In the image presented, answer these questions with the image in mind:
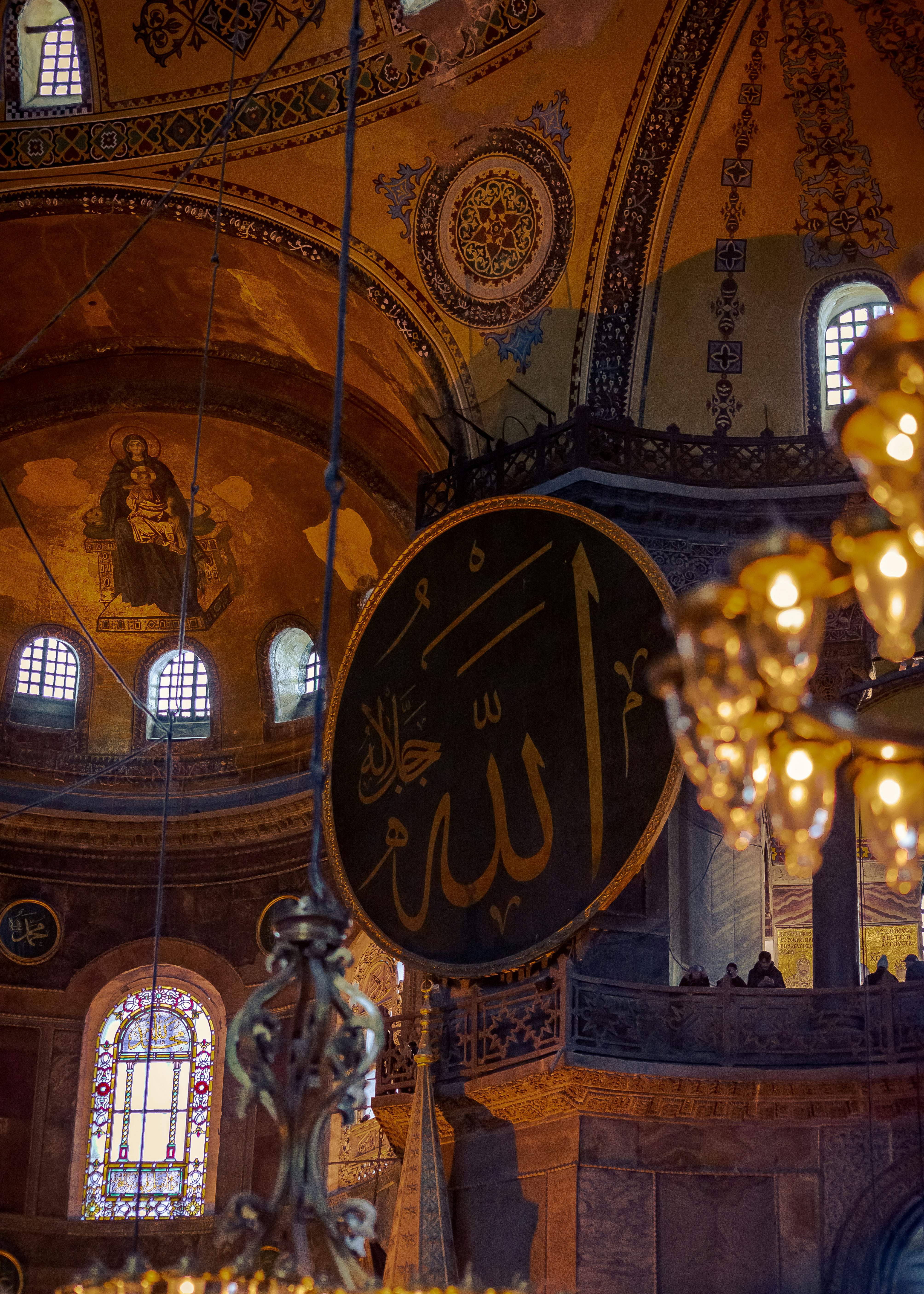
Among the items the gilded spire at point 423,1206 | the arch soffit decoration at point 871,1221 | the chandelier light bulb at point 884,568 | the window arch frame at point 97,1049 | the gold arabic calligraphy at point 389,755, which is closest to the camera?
the chandelier light bulb at point 884,568

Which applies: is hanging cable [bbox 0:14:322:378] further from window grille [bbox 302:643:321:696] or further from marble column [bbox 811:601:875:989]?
marble column [bbox 811:601:875:989]

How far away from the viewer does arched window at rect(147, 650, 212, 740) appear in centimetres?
1669

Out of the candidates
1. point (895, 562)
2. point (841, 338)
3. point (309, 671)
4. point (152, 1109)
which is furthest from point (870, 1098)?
point (309, 671)

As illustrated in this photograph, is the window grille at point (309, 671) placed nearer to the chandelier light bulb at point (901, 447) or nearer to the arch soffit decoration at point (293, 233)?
the arch soffit decoration at point (293, 233)

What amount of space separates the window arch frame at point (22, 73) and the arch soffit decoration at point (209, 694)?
191 inches

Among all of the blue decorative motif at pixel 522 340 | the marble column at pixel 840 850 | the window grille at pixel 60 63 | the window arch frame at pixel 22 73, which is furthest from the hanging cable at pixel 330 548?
the window grille at pixel 60 63

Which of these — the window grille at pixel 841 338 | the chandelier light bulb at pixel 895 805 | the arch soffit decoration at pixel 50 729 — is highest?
the window grille at pixel 841 338

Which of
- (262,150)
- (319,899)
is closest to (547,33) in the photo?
(262,150)

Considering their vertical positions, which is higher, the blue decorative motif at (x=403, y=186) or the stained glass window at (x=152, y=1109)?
the blue decorative motif at (x=403, y=186)

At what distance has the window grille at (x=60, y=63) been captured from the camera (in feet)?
45.1

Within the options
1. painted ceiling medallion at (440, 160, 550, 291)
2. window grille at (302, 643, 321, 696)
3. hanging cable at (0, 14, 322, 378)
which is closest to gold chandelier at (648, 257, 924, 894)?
painted ceiling medallion at (440, 160, 550, 291)

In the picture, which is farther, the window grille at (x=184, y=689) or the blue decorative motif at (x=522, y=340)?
the window grille at (x=184, y=689)

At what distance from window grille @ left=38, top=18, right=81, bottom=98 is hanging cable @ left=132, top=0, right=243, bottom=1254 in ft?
4.10

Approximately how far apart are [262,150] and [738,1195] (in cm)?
774
